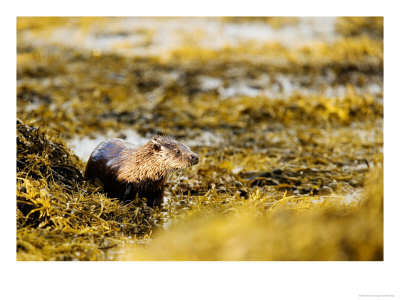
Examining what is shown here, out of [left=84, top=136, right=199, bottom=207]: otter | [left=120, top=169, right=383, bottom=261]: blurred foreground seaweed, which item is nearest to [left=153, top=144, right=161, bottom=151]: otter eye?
[left=84, top=136, right=199, bottom=207]: otter

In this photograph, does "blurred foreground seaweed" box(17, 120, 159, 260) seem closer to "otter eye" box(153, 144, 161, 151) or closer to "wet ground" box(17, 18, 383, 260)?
"wet ground" box(17, 18, 383, 260)

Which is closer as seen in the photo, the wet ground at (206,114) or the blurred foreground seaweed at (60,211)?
the blurred foreground seaweed at (60,211)

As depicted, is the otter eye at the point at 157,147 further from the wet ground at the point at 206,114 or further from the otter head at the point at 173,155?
the wet ground at the point at 206,114

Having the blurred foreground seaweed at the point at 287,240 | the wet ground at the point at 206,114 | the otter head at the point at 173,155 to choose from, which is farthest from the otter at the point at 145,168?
the blurred foreground seaweed at the point at 287,240

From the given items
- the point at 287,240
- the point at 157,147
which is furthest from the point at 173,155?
the point at 287,240

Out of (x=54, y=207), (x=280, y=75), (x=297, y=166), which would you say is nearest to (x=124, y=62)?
(x=280, y=75)

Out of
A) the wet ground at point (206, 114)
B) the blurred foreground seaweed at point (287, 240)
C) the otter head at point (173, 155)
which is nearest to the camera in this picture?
the blurred foreground seaweed at point (287, 240)

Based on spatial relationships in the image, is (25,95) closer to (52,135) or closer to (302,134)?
(52,135)
